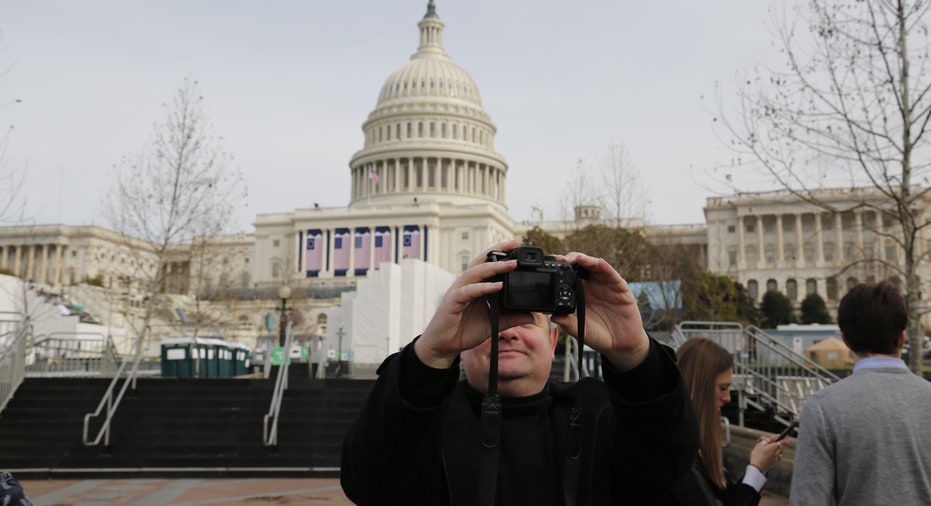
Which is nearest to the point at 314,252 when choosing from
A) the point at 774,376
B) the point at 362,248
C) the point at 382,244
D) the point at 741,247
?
the point at 362,248

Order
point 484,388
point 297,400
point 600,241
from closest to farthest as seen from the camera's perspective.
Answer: point 484,388 < point 297,400 < point 600,241

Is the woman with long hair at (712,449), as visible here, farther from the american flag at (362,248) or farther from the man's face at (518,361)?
the american flag at (362,248)

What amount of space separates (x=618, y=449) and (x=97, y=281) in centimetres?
8413

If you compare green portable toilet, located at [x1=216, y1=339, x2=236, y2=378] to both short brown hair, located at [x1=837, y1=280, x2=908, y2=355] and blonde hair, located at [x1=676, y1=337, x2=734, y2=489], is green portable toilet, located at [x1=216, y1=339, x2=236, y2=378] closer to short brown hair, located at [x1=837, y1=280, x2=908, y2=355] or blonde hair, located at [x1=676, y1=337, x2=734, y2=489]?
blonde hair, located at [x1=676, y1=337, x2=734, y2=489]

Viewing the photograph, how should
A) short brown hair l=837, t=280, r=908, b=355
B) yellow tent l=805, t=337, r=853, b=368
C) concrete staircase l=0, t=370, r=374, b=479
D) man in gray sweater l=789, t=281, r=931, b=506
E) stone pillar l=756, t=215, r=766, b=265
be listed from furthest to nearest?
stone pillar l=756, t=215, r=766, b=265 → yellow tent l=805, t=337, r=853, b=368 → concrete staircase l=0, t=370, r=374, b=479 → short brown hair l=837, t=280, r=908, b=355 → man in gray sweater l=789, t=281, r=931, b=506

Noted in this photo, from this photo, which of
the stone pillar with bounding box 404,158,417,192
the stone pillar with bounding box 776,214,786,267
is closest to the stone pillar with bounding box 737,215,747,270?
the stone pillar with bounding box 776,214,786,267

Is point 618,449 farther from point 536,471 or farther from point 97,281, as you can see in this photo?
point 97,281

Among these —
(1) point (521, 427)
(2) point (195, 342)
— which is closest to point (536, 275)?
(1) point (521, 427)

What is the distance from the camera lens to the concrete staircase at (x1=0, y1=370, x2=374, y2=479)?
12812 mm

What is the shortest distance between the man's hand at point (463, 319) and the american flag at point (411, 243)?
90469mm

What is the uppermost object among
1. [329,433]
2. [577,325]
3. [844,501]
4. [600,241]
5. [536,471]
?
[600,241]

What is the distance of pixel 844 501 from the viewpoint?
3.07 metres

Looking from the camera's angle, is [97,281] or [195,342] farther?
[97,281]

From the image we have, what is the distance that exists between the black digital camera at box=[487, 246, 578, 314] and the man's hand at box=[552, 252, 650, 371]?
8 centimetres
